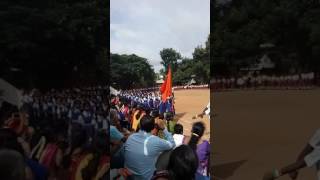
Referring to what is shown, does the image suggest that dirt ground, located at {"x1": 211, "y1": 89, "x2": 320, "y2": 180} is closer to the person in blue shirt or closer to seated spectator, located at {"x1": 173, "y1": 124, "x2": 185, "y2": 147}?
seated spectator, located at {"x1": 173, "y1": 124, "x2": 185, "y2": 147}

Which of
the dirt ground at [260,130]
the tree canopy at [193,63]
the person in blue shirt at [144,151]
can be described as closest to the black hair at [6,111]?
the person in blue shirt at [144,151]

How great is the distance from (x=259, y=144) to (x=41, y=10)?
1908 mm

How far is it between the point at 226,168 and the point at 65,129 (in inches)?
56.2

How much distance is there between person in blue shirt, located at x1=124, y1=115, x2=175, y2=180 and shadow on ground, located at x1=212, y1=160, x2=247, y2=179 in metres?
1.36

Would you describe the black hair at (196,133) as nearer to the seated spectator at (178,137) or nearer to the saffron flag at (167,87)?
the seated spectator at (178,137)

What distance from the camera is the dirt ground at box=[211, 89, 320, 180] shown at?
3637mm

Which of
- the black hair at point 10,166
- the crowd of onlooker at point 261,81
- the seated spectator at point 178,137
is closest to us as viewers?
the black hair at point 10,166

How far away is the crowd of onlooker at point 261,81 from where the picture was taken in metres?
3.79

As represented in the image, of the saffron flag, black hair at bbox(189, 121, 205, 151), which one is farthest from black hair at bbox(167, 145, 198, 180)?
the saffron flag

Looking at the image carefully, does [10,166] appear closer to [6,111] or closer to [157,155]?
[157,155]

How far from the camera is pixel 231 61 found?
4.01 meters

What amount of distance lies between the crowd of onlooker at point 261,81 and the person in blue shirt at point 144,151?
1.14 metres

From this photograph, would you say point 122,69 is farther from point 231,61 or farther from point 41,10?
point 41,10

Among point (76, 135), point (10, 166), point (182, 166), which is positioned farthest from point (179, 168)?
point (76, 135)
